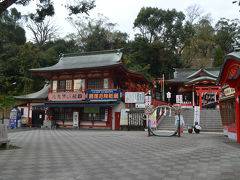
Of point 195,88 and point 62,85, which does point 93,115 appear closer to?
point 62,85

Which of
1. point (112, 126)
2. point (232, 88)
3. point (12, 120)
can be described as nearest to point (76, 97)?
point (112, 126)

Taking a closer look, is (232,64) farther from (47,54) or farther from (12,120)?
(47,54)

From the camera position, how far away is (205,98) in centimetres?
2950

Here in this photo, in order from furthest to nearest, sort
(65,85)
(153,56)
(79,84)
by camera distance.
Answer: (153,56) < (65,85) < (79,84)

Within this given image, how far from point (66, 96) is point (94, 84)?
333 centimetres

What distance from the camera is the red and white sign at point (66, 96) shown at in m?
23.4

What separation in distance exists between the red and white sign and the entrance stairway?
8.75 meters

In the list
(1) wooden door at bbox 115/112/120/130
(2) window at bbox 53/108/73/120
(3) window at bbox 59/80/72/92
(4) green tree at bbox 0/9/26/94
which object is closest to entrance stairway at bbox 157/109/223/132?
(1) wooden door at bbox 115/112/120/130

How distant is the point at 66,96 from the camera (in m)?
24.0

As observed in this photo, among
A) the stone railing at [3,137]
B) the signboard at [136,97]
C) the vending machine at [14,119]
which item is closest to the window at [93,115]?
the signboard at [136,97]

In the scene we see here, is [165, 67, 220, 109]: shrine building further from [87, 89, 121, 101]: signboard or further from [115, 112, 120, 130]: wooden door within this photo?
[87, 89, 121, 101]: signboard

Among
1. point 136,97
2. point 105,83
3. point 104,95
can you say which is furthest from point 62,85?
point 136,97

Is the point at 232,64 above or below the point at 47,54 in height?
below

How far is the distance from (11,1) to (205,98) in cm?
2690
